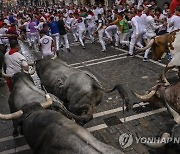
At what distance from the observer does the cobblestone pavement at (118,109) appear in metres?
7.07

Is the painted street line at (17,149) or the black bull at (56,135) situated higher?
the black bull at (56,135)

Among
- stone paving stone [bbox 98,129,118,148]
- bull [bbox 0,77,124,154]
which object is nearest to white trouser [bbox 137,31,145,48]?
stone paving stone [bbox 98,129,118,148]

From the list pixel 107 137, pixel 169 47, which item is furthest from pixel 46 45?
pixel 107 137

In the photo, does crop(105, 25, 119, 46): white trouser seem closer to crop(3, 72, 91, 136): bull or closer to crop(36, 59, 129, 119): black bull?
crop(36, 59, 129, 119): black bull

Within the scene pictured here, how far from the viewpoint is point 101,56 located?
50.3 ft

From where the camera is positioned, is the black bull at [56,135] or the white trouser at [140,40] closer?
the black bull at [56,135]

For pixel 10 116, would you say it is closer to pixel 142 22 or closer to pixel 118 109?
pixel 118 109

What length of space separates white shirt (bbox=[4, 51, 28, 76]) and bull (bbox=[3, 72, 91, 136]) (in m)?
0.78

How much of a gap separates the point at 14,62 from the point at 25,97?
2.21 meters

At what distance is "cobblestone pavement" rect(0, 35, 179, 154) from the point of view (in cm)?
707

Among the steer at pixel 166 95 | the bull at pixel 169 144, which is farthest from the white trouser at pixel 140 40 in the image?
the bull at pixel 169 144

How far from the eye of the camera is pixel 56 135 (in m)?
4.54

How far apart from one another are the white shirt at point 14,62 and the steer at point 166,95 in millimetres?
3334

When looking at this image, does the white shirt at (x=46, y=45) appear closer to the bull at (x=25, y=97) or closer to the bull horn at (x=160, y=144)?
the bull at (x=25, y=97)
